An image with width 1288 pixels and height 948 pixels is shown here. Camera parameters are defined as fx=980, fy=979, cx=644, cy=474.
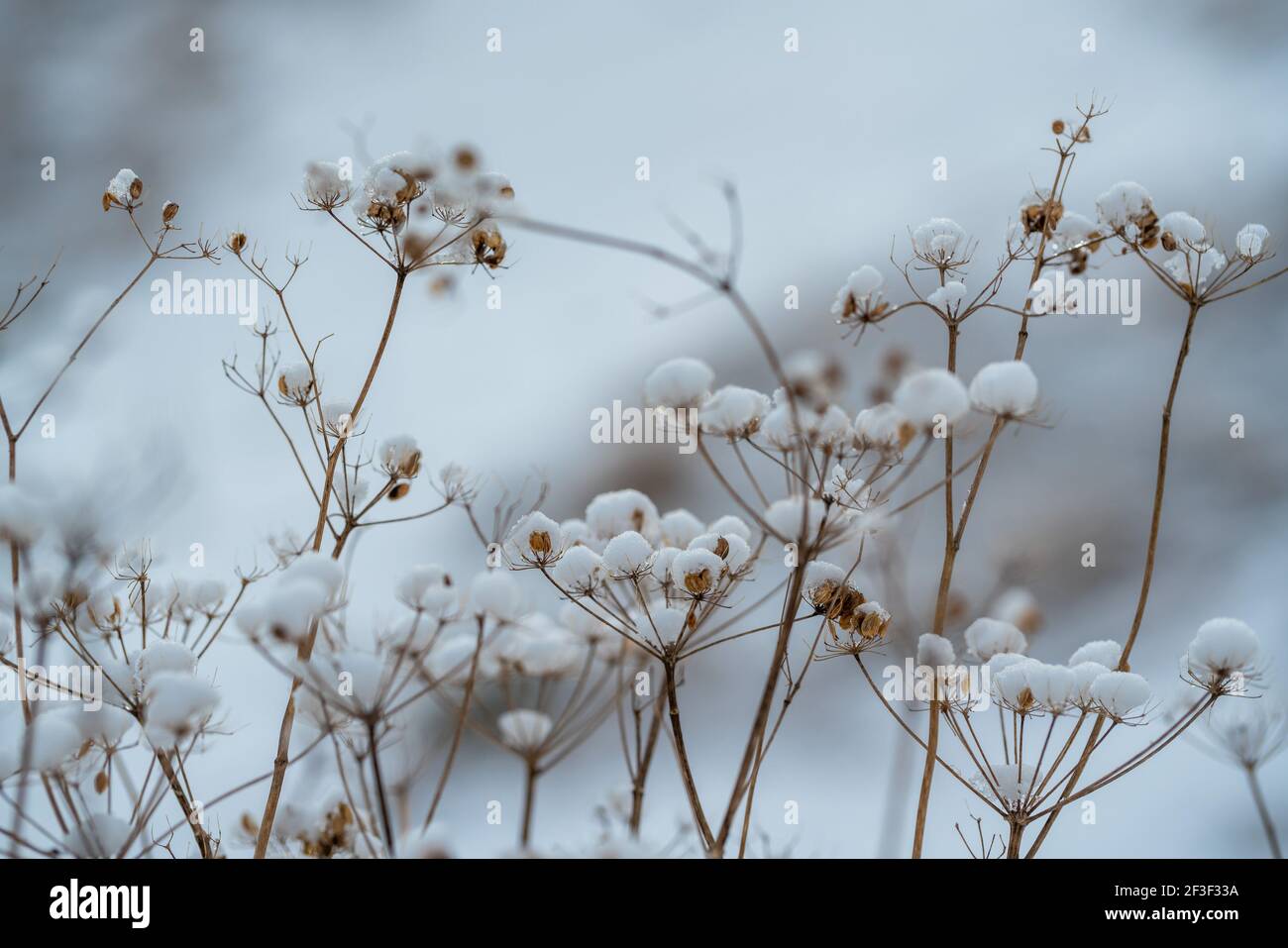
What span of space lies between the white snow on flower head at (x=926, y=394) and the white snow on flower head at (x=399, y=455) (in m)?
0.23

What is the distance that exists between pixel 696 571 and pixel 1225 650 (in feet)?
0.65

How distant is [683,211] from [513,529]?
988mm

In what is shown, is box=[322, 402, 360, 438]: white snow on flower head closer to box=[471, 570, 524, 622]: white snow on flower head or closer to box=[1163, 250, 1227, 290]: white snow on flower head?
box=[471, 570, 524, 622]: white snow on flower head

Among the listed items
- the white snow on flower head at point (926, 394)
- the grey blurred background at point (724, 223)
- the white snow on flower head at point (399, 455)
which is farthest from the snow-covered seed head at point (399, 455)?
the grey blurred background at point (724, 223)

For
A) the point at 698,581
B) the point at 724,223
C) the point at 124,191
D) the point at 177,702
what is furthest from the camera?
the point at 724,223

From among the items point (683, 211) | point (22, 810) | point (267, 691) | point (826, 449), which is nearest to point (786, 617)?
point (826, 449)

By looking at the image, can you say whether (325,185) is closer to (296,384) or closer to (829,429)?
(296,384)

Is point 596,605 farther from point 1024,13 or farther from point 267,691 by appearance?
point 1024,13

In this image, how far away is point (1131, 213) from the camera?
452 millimetres

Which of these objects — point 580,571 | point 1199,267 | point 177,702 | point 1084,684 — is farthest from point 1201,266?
point 177,702

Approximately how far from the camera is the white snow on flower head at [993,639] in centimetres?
46

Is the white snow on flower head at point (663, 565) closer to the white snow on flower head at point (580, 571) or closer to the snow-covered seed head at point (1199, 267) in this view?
the white snow on flower head at point (580, 571)

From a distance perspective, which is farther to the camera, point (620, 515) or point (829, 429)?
point (620, 515)

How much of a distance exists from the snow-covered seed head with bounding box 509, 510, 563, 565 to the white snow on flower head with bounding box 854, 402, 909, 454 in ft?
0.44
